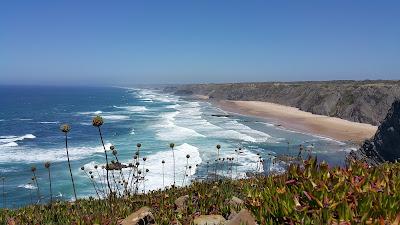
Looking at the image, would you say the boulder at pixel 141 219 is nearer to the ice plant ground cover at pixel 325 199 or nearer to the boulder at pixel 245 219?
the ice plant ground cover at pixel 325 199

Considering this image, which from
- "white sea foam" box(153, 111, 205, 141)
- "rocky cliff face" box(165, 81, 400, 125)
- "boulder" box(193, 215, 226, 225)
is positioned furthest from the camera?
"rocky cliff face" box(165, 81, 400, 125)

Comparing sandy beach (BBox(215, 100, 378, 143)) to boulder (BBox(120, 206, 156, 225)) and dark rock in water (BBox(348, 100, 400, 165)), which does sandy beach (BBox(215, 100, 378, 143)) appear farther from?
boulder (BBox(120, 206, 156, 225))

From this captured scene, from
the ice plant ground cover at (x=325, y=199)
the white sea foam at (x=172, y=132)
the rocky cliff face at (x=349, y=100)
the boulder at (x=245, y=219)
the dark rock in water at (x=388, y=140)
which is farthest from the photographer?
the rocky cliff face at (x=349, y=100)

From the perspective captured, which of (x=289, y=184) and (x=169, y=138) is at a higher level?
(x=289, y=184)

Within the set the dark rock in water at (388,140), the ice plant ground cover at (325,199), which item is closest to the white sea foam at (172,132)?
the dark rock in water at (388,140)

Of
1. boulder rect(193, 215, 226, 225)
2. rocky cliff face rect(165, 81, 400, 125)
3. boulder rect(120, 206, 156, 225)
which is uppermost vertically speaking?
boulder rect(193, 215, 226, 225)

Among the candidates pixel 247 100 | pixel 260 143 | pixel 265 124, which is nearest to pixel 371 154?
pixel 260 143

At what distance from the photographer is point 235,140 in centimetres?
5281

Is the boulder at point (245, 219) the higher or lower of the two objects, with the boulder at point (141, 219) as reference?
higher

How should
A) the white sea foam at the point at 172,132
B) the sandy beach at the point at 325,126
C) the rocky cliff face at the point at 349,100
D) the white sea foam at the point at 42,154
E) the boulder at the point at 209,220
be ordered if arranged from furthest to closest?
the rocky cliff face at the point at 349,100 → the sandy beach at the point at 325,126 → the white sea foam at the point at 172,132 → the white sea foam at the point at 42,154 → the boulder at the point at 209,220

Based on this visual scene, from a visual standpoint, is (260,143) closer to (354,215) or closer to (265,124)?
(265,124)

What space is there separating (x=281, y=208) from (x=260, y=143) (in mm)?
47016

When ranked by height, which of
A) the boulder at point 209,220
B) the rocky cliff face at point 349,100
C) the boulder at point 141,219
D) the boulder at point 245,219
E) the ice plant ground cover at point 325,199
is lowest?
the rocky cliff face at point 349,100

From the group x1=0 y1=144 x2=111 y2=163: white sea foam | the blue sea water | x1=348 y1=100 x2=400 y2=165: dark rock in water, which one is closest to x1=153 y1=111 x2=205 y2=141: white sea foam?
the blue sea water
